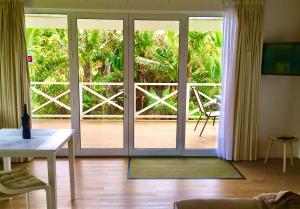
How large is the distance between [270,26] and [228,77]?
0.99 m

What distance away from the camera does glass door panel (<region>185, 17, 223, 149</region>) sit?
420cm

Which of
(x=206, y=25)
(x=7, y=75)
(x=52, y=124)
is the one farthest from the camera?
(x=52, y=124)

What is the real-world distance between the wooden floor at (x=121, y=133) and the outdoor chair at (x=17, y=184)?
200 cm

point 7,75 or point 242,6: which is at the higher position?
point 242,6

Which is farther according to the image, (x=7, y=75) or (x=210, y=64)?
(x=210, y=64)

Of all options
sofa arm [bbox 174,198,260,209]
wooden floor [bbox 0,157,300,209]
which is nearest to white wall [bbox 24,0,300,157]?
wooden floor [bbox 0,157,300,209]

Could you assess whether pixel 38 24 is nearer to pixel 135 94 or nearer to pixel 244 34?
pixel 135 94

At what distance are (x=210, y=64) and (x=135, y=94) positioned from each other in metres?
1.23

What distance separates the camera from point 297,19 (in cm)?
413

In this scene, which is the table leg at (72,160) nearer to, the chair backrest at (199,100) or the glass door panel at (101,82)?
the glass door panel at (101,82)

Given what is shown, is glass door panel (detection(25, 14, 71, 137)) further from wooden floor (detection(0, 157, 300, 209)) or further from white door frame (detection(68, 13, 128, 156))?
wooden floor (detection(0, 157, 300, 209))

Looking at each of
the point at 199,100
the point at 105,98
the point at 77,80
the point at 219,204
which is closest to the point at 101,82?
the point at 105,98

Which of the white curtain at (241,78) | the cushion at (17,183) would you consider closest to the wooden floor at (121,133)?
the white curtain at (241,78)

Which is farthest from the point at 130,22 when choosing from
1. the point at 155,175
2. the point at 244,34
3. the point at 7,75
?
the point at 155,175
